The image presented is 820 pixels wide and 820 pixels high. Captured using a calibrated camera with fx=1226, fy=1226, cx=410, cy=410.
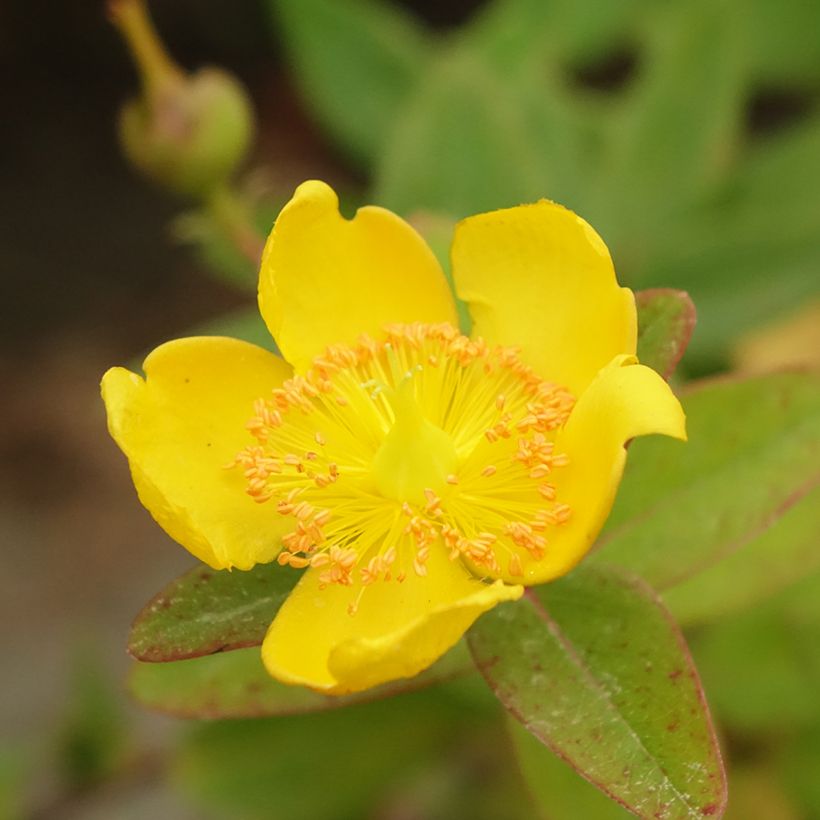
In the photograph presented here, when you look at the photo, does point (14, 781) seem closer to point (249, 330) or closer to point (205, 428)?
point (249, 330)

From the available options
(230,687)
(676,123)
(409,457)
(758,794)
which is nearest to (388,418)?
(409,457)

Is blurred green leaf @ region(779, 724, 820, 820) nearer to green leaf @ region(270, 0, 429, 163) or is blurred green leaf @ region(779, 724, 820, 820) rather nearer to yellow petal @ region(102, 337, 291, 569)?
yellow petal @ region(102, 337, 291, 569)

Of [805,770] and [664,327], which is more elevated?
[664,327]

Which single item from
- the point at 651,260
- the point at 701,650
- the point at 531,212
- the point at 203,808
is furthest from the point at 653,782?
the point at 651,260

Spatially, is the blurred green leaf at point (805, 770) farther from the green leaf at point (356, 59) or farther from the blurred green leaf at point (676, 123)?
the green leaf at point (356, 59)

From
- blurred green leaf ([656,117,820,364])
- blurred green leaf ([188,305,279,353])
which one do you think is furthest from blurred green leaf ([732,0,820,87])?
blurred green leaf ([188,305,279,353])

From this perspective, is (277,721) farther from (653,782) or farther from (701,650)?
(653,782)
